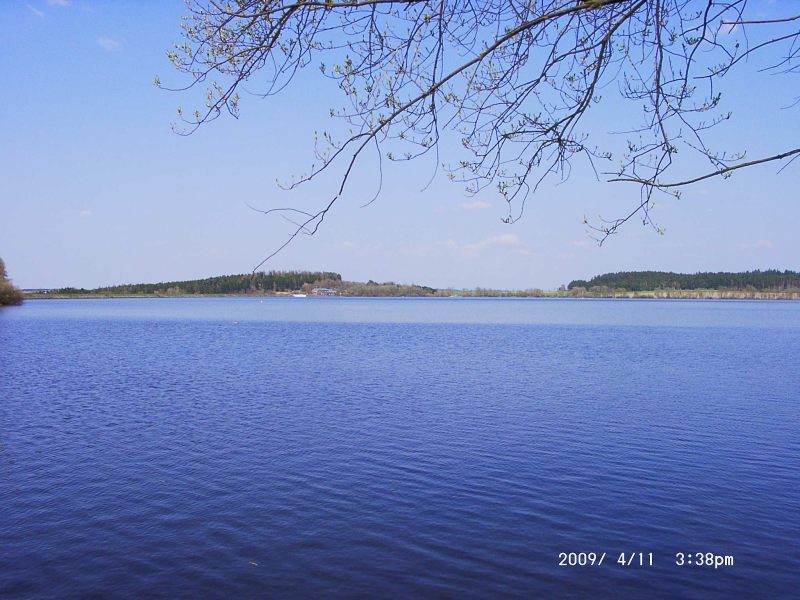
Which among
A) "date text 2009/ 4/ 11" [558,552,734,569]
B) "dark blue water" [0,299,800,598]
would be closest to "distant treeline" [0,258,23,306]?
"dark blue water" [0,299,800,598]

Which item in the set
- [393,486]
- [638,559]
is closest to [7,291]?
[393,486]

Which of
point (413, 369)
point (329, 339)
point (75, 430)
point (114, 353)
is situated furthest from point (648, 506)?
point (329, 339)

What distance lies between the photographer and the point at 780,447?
1522 cm

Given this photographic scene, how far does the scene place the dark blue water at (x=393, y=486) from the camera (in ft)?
28.6

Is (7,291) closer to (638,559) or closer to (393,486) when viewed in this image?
(393,486)

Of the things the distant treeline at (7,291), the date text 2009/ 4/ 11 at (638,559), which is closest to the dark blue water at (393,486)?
the date text 2009/ 4/ 11 at (638,559)

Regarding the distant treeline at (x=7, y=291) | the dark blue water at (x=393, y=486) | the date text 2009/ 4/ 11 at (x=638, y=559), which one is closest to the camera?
the dark blue water at (x=393, y=486)

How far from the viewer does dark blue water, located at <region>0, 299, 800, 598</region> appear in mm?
8719

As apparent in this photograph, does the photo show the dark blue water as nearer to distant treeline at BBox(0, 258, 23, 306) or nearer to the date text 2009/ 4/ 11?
the date text 2009/ 4/ 11

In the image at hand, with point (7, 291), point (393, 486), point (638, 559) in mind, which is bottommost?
point (638, 559)

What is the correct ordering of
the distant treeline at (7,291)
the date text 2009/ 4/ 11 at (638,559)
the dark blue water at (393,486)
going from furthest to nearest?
the distant treeline at (7,291) < the date text 2009/ 4/ 11 at (638,559) < the dark blue water at (393,486)

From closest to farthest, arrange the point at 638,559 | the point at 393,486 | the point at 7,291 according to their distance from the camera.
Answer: the point at 638,559 → the point at 393,486 → the point at 7,291

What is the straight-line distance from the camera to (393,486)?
1220cm

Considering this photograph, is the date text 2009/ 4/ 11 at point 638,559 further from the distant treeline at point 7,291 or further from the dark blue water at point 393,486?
the distant treeline at point 7,291
